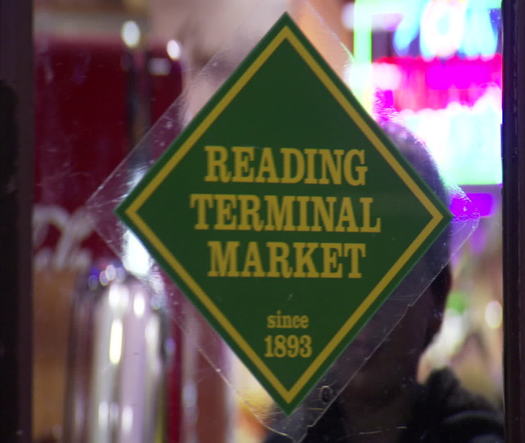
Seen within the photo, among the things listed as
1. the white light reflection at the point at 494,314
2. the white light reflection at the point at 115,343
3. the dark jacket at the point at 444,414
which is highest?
the white light reflection at the point at 494,314

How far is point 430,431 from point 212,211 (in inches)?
17.6

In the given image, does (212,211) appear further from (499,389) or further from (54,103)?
(499,389)

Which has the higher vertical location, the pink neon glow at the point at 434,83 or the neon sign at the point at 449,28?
the neon sign at the point at 449,28

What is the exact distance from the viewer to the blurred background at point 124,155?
112 cm

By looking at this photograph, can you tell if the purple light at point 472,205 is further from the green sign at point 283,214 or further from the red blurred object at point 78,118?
the red blurred object at point 78,118

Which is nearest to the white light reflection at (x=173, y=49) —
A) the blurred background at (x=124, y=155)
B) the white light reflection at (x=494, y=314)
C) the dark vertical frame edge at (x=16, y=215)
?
the blurred background at (x=124, y=155)

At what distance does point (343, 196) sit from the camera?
1233 mm

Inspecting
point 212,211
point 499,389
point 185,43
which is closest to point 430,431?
point 499,389

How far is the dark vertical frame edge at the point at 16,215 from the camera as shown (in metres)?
1.12

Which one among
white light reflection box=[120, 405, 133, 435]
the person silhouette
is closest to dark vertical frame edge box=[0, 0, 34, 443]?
white light reflection box=[120, 405, 133, 435]

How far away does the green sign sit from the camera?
1181 mm
